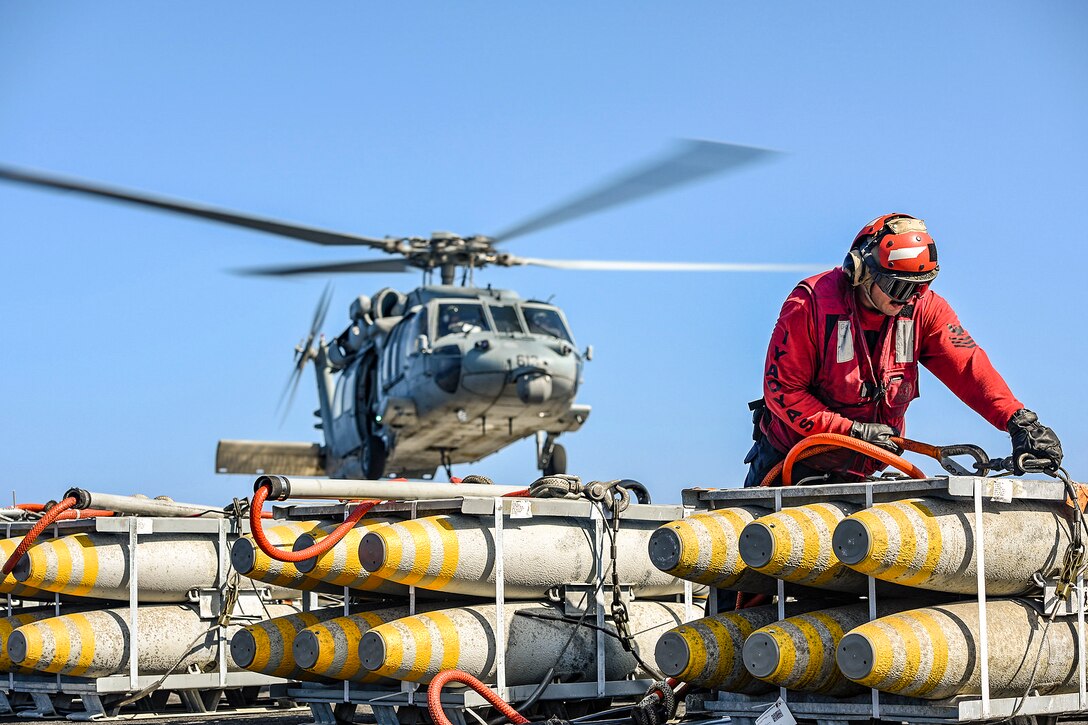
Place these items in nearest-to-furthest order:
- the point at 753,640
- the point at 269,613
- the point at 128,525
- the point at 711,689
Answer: the point at 753,640
the point at 711,689
the point at 128,525
the point at 269,613

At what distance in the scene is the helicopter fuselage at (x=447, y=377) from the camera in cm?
1803

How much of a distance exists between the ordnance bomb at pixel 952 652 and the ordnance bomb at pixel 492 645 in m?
1.87

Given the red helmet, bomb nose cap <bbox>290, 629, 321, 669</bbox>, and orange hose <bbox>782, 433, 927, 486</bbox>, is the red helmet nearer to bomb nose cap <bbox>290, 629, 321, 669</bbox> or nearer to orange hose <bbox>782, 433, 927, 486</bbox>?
orange hose <bbox>782, 433, 927, 486</bbox>

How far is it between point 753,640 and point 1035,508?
4.37ft

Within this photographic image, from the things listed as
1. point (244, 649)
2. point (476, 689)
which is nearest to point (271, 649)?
point (244, 649)

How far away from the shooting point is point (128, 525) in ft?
27.3

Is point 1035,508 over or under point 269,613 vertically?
over

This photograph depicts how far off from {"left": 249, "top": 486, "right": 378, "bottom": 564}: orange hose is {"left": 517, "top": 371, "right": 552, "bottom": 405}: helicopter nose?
1092cm

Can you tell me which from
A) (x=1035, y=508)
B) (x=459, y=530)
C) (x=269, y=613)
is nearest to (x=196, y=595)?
(x=269, y=613)

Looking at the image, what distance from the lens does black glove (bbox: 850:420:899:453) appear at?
20.8 feet

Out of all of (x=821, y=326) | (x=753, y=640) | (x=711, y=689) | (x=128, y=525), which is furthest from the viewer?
(x=128, y=525)

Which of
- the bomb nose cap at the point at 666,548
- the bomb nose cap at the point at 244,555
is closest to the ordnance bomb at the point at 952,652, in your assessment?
the bomb nose cap at the point at 666,548

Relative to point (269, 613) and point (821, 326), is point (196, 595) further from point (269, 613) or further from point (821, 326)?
point (821, 326)

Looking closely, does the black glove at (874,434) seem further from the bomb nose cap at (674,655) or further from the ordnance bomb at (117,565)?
the ordnance bomb at (117,565)
